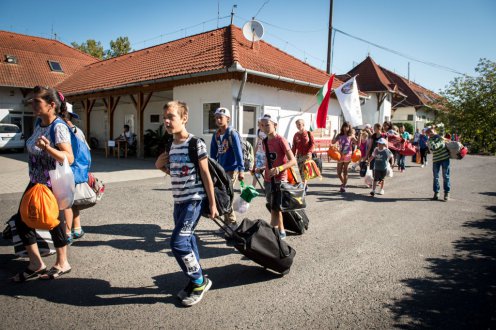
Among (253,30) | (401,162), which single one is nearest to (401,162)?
(401,162)

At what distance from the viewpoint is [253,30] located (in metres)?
13.9

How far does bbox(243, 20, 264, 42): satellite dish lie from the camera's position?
13703 mm

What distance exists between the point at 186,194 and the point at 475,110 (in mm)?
3307

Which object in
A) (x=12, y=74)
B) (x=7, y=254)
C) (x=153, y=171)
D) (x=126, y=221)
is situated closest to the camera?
(x=7, y=254)

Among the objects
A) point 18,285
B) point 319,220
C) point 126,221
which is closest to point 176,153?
point 18,285

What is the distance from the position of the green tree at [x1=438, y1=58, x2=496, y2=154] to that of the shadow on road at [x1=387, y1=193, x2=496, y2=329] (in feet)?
4.63

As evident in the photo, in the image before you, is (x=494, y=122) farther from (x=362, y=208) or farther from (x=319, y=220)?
(x=362, y=208)

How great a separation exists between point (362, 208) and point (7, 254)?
609 centimetres

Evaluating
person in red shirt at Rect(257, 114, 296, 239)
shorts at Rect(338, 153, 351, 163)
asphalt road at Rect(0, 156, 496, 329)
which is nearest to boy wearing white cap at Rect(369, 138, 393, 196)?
shorts at Rect(338, 153, 351, 163)

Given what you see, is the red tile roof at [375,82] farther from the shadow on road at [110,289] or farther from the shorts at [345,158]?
the shadow on road at [110,289]

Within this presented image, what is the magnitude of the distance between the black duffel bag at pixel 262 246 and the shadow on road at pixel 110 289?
0.24 metres

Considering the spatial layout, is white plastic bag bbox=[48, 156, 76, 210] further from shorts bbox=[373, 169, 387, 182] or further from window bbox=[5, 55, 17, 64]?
window bbox=[5, 55, 17, 64]

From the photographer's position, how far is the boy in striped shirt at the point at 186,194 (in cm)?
284

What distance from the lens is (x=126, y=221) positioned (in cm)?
552
